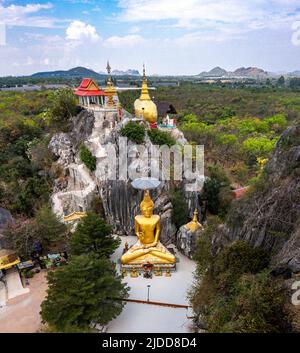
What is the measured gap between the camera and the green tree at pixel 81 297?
1106 cm

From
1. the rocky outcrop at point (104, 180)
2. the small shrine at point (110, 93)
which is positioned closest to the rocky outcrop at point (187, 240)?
the rocky outcrop at point (104, 180)

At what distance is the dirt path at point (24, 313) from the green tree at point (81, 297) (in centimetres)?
183

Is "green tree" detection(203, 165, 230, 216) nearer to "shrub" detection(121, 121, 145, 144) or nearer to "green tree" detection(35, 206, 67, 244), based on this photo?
"shrub" detection(121, 121, 145, 144)

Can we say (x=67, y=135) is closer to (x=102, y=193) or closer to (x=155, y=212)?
(x=102, y=193)

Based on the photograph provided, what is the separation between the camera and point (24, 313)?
1330 centimetres

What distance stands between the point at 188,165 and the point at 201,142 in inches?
467

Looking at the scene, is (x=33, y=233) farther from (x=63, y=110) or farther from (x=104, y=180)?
(x=63, y=110)

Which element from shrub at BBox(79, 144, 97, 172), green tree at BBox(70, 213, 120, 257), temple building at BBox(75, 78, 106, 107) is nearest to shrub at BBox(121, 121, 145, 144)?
shrub at BBox(79, 144, 97, 172)

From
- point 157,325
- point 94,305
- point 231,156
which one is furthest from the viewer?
point 231,156

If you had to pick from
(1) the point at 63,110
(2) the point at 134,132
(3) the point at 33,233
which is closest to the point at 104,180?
(2) the point at 134,132

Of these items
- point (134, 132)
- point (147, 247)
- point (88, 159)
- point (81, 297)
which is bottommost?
point (147, 247)

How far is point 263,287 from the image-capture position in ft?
27.8

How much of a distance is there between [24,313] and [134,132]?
11.5m

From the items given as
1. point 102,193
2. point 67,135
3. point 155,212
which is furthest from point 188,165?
point 67,135
